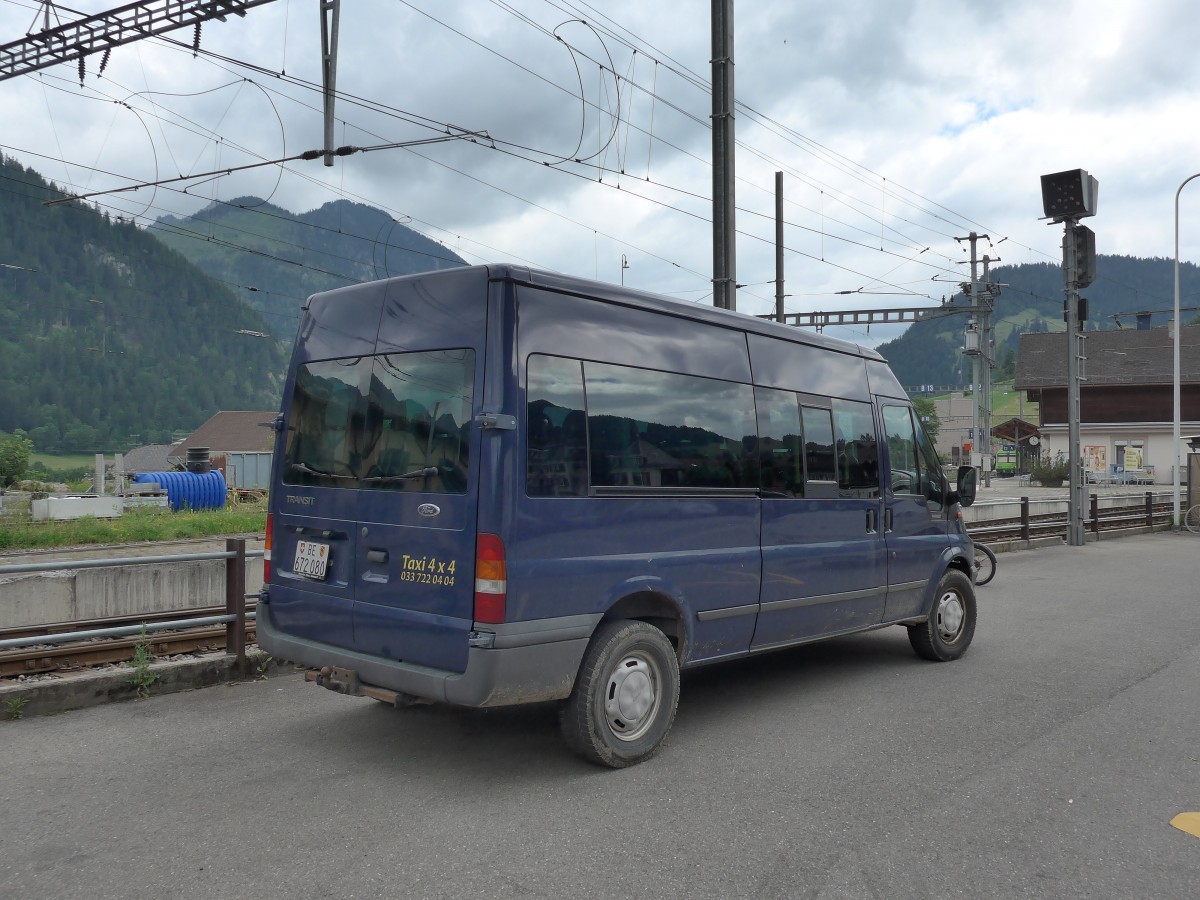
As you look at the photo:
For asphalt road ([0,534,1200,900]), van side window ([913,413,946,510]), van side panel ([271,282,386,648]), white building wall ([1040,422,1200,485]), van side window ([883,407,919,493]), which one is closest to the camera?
asphalt road ([0,534,1200,900])

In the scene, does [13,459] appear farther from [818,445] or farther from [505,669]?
[505,669]

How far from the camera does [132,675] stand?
6.27m

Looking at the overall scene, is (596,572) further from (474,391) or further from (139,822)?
(139,822)

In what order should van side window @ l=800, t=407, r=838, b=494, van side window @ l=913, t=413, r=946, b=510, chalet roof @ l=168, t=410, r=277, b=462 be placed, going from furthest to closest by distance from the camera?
chalet roof @ l=168, t=410, r=277, b=462, van side window @ l=913, t=413, r=946, b=510, van side window @ l=800, t=407, r=838, b=494

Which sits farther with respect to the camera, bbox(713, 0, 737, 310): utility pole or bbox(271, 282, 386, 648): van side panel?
bbox(713, 0, 737, 310): utility pole

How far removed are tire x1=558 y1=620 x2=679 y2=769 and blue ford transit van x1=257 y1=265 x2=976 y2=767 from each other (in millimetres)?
12

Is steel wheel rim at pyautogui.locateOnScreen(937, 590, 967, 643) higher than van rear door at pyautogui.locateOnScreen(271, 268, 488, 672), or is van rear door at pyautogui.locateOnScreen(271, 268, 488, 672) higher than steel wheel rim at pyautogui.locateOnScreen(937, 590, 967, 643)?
van rear door at pyautogui.locateOnScreen(271, 268, 488, 672)

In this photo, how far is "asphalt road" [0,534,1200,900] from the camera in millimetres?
3621

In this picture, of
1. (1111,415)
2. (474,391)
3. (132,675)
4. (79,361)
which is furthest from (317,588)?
(79,361)

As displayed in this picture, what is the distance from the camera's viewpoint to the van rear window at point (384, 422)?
15.2 ft

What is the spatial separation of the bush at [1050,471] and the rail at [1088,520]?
23826 mm

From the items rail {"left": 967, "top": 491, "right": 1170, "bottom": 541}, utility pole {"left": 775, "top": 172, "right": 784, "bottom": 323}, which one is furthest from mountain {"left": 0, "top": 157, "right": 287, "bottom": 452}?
rail {"left": 967, "top": 491, "right": 1170, "bottom": 541}

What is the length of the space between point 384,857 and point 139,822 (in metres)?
1.18

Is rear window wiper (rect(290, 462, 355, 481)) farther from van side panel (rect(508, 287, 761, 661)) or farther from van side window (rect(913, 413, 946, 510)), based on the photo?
van side window (rect(913, 413, 946, 510))
